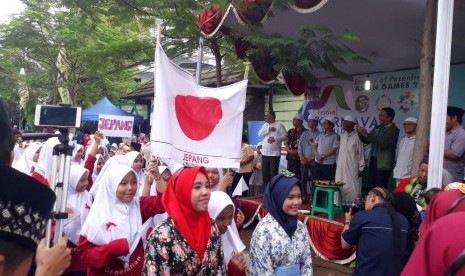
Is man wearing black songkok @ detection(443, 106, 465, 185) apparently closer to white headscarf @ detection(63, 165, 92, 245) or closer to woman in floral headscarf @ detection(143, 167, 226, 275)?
woman in floral headscarf @ detection(143, 167, 226, 275)

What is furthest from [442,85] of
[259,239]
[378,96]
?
[378,96]

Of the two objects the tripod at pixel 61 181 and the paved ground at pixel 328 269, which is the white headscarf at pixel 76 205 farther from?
the paved ground at pixel 328 269

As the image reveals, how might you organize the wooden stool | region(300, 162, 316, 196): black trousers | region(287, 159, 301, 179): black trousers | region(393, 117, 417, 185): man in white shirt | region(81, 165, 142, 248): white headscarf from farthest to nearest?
region(287, 159, 301, 179): black trousers, region(300, 162, 316, 196): black trousers, the wooden stool, region(393, 117, 417, 185): man in white shirt, region(81, 165, 142, 248): white headscarf

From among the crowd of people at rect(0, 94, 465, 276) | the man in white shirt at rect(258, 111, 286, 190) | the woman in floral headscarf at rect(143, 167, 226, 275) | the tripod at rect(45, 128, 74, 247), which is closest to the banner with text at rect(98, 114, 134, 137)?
the man in white shirt at rect(258, 111, 286, 190)

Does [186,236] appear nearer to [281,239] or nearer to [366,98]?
[281,239]

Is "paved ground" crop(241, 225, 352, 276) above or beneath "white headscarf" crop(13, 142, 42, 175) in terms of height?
beneath

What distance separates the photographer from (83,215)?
163 inches

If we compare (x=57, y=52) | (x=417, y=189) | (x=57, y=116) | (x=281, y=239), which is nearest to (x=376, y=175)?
(x=417, y=189)

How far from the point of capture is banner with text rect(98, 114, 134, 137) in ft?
29.1

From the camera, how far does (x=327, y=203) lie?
7.56 meters

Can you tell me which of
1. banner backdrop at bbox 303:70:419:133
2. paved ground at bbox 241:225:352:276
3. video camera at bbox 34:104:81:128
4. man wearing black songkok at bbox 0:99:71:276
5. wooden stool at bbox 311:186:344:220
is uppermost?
banner backdrop at bbox 303:70:419:133

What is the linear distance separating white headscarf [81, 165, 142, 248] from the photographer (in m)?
1.78

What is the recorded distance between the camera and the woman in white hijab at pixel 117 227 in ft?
10.9

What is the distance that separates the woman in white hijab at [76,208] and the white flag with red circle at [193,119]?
924 millimetres
